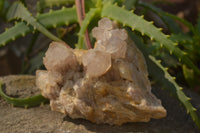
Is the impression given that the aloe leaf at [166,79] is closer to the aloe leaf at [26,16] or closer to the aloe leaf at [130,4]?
the aloe leaf at [130,4]

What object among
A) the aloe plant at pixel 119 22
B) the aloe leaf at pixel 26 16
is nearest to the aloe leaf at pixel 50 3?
the aloe plant at pixel 119 22

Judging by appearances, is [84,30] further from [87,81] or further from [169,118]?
[169,118]

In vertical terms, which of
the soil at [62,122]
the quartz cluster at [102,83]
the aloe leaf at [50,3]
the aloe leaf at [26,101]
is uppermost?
the aloe leaf at [50,3]

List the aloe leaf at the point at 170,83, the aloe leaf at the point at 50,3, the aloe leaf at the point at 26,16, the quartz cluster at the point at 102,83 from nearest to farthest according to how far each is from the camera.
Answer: the quartz cluster at the point at 102,83 → the aloe leaf at the point at 170,83 → the aloe leaf at the point at 26,16 → the aloe leaf at the point at 50,3

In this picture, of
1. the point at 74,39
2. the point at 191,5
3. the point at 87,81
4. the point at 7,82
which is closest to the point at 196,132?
the point at 87,81

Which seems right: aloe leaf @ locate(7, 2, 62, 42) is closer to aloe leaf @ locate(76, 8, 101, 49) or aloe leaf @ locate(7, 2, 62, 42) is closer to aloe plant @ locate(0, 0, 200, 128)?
aloe plant @ locate(0, 0, 200, 128)

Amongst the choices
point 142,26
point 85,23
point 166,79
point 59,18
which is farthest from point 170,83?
point 59,18
